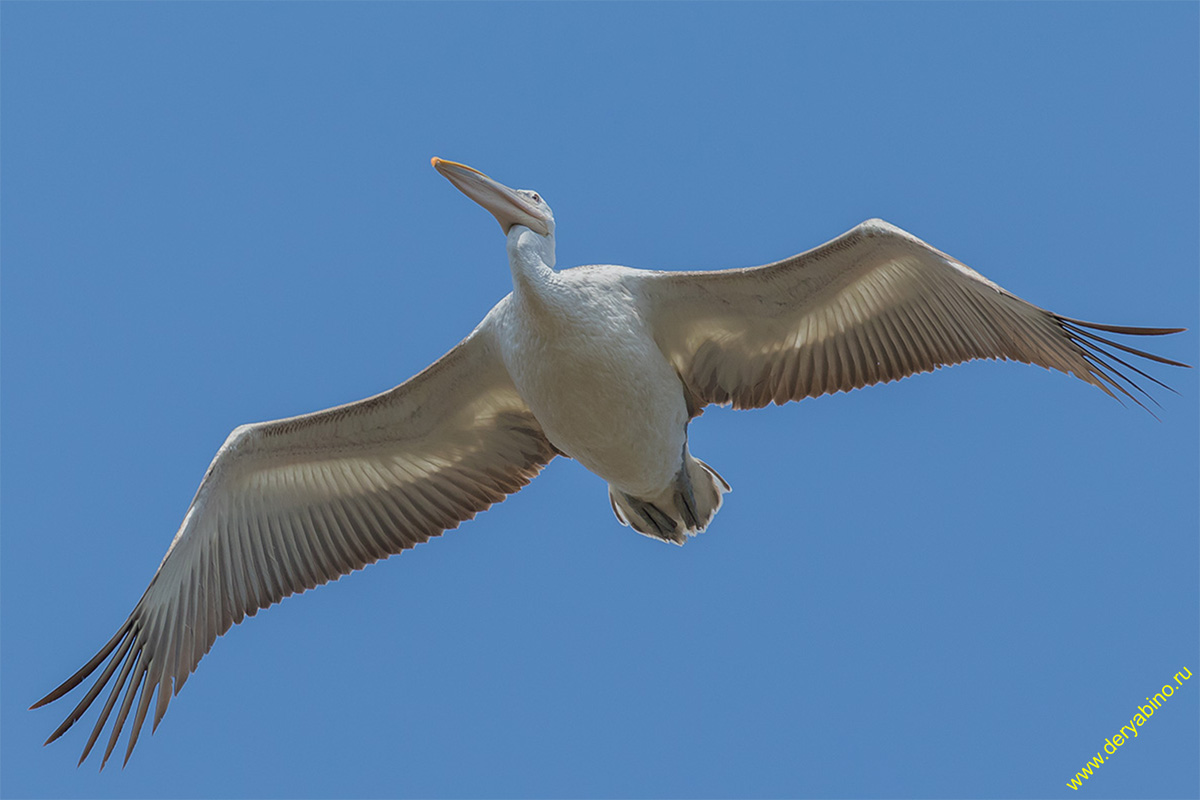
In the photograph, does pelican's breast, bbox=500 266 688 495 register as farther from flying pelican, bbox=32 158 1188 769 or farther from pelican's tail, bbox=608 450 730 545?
pelican's tail, bbox=608 450 730 545

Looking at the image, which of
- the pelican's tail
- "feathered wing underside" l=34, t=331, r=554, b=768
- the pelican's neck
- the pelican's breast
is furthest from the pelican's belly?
"feathered wing underside" l=34, t=331, r=554, b=768

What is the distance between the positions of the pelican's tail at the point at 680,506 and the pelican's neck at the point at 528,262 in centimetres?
176

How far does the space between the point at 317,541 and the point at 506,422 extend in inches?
61.9

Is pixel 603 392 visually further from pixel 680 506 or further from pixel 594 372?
pixel 680 506

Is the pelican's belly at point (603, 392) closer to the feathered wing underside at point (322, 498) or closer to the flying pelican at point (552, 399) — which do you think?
the flying pelican at point (552, 399)

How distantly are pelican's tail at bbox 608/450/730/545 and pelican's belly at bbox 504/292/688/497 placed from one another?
1.30 feet

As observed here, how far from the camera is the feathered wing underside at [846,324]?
8617mm

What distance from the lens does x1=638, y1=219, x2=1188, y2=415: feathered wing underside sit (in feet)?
28.3

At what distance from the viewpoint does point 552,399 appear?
827 centimetres

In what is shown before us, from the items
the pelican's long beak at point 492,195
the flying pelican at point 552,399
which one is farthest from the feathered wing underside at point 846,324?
the pelican's long beak at point 492,195

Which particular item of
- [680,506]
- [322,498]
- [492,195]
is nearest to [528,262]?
[492,195]

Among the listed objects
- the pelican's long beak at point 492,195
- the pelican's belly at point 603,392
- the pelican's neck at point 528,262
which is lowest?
the pelican's belly at point 603,392

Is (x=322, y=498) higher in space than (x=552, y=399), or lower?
lower

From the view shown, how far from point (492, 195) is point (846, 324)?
253cm
